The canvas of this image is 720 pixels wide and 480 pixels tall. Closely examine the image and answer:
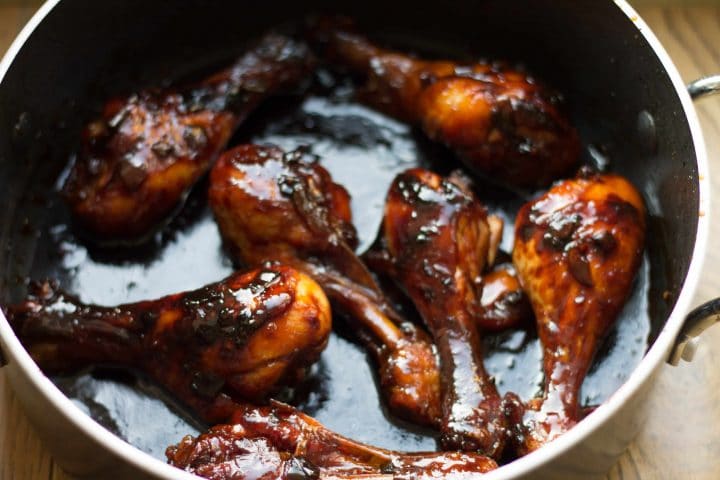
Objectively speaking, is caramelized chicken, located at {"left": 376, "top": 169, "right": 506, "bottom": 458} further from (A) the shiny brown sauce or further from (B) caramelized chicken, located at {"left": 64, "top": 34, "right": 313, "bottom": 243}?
(B) caramelized chicken, located at {"left": 64, "top": 34, "right": 313, "bottom": 243}

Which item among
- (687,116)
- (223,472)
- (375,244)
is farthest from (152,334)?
(687,116)

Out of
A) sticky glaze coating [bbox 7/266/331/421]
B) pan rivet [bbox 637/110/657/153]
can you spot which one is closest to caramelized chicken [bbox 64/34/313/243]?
sticky glaze coating [bbox 7/266/331/421]

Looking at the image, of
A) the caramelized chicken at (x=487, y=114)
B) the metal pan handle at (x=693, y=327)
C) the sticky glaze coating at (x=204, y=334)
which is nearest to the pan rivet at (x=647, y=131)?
the caramelized chicken at (x=487, y=114)

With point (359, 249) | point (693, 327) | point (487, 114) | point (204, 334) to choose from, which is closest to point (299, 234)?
point (359, 249)

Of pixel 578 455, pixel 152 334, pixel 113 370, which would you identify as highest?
pixel 578 455

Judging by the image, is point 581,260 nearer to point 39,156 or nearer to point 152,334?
point 152,334

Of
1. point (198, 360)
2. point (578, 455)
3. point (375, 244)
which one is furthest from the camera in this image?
point (375, 244)

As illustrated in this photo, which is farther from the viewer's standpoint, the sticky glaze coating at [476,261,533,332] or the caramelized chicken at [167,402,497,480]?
the sticky glaze coating at [476,261,533,332]
